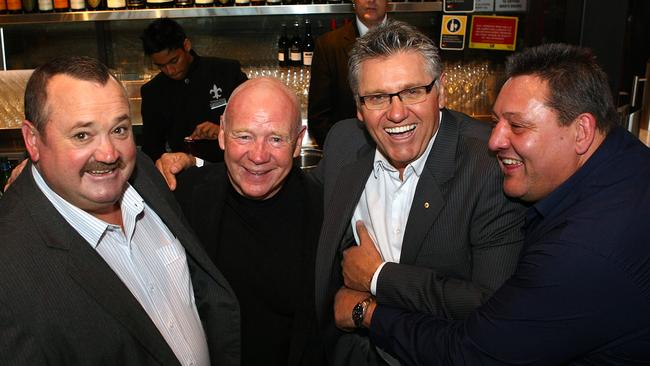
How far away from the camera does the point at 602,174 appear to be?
1.48m

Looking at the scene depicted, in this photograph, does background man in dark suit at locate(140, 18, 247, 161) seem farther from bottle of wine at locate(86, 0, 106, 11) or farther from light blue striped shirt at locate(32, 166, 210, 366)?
light blue striped shirt at locate(32, 166, 210, 366)

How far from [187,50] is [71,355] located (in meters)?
2.90

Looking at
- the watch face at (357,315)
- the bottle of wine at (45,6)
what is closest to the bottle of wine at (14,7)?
the bottle of wine at (45,6)

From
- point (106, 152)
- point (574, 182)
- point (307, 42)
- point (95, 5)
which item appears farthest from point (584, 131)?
point (95, 5)

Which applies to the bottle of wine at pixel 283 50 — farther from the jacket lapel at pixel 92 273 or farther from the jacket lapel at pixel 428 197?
the jacket lapel at pixel 92 273

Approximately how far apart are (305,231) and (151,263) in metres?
0.53

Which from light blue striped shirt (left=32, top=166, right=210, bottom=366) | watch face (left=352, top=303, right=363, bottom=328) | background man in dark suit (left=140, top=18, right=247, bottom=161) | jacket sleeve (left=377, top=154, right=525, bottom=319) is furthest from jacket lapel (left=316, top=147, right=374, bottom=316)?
background man in dark suit (left=140, top=18, right=247, bottom=161)

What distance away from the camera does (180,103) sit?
13.3 ft

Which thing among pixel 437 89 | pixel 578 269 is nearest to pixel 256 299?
pixel 437 89

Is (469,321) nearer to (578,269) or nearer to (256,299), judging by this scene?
(578,269)

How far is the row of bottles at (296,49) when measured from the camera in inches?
178

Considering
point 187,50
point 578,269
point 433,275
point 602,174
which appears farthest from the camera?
point 187,50

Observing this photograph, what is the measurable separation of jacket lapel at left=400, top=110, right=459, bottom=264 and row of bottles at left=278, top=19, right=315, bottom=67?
2.80 m

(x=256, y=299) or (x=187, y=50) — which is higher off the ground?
(x=187, y=50)
